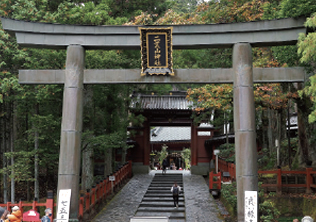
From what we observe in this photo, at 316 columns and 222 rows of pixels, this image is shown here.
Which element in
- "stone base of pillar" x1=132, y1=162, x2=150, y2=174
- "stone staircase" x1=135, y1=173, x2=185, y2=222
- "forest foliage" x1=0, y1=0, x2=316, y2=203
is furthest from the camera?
"stone base of pillar" x1=132, y1=162, x2=150, y2=174

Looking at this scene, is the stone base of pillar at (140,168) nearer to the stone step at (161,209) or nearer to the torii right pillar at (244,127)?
the stone step at (161,209)

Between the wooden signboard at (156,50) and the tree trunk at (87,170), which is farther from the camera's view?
the tree trunk at (87,170)

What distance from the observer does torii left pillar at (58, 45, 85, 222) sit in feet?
30.6

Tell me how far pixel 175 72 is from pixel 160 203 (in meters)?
7.21

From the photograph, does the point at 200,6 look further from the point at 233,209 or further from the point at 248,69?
the point at 233,209

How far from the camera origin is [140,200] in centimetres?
1517

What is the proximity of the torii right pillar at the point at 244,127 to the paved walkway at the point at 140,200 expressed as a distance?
9.75ft

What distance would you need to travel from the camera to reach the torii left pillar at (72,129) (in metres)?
9.34

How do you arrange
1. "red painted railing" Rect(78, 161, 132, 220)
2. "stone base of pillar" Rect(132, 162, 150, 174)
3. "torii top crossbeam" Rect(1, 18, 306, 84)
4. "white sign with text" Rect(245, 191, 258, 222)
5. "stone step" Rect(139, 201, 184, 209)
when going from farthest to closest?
"stone base of pillar" Rect(132, 162, 150, 174), "stone step" Rect(139, 201, 184, 209), "red painted railing" Rect(78, 161, 132, 220), "torii top crossbeam" Rect(1, 18, 306, 84), "white sign with text" Rect(245, 191, 258, 222)

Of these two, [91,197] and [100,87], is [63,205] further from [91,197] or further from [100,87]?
[100,87]

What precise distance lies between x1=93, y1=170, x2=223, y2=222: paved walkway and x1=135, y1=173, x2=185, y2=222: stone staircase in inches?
9.3

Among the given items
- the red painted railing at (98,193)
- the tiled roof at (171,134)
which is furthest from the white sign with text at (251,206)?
the tiled roof at (171,134)

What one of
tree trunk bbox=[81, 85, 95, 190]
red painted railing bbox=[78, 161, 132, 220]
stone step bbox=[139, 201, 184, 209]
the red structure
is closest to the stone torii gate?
red painted railing bbox=[78, 161, 132, 220]

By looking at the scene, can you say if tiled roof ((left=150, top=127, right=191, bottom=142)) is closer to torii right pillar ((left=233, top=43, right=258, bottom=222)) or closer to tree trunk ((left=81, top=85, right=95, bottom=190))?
tree trunk ((left=81, top=85, right=95, bottom=190))
